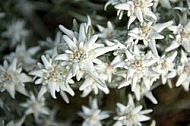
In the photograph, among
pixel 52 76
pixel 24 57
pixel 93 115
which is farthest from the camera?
pixel 24 57

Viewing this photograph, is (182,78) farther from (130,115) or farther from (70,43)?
(70,43)

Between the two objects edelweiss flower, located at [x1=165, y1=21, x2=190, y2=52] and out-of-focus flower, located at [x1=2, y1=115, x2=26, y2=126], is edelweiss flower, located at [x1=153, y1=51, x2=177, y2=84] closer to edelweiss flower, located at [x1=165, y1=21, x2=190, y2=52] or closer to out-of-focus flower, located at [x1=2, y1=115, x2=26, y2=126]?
edelweiss flower, located at [x1=165, y1=21, x2=190, y2=52]

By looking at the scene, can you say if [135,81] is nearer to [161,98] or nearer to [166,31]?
[166,31]

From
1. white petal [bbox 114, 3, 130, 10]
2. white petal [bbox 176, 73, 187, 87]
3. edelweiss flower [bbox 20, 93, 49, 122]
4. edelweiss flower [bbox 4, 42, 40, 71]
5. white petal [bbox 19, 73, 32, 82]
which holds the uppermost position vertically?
white petal [bbox 114, 3, 130, 10]

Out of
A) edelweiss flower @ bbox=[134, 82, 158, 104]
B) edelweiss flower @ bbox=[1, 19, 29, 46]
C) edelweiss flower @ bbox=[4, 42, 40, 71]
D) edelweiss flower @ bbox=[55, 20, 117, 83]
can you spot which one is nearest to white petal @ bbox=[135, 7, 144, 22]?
edelweiss flower @ bbox=[55, 20, 117, 83]

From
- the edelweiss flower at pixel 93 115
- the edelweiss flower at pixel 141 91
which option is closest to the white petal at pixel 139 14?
the edelweiss flower at pixel 141 91

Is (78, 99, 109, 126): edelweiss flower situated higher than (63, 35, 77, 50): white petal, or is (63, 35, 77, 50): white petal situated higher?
(63, 35, 77, 50): white petal

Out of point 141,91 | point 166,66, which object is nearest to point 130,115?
point 141,91
